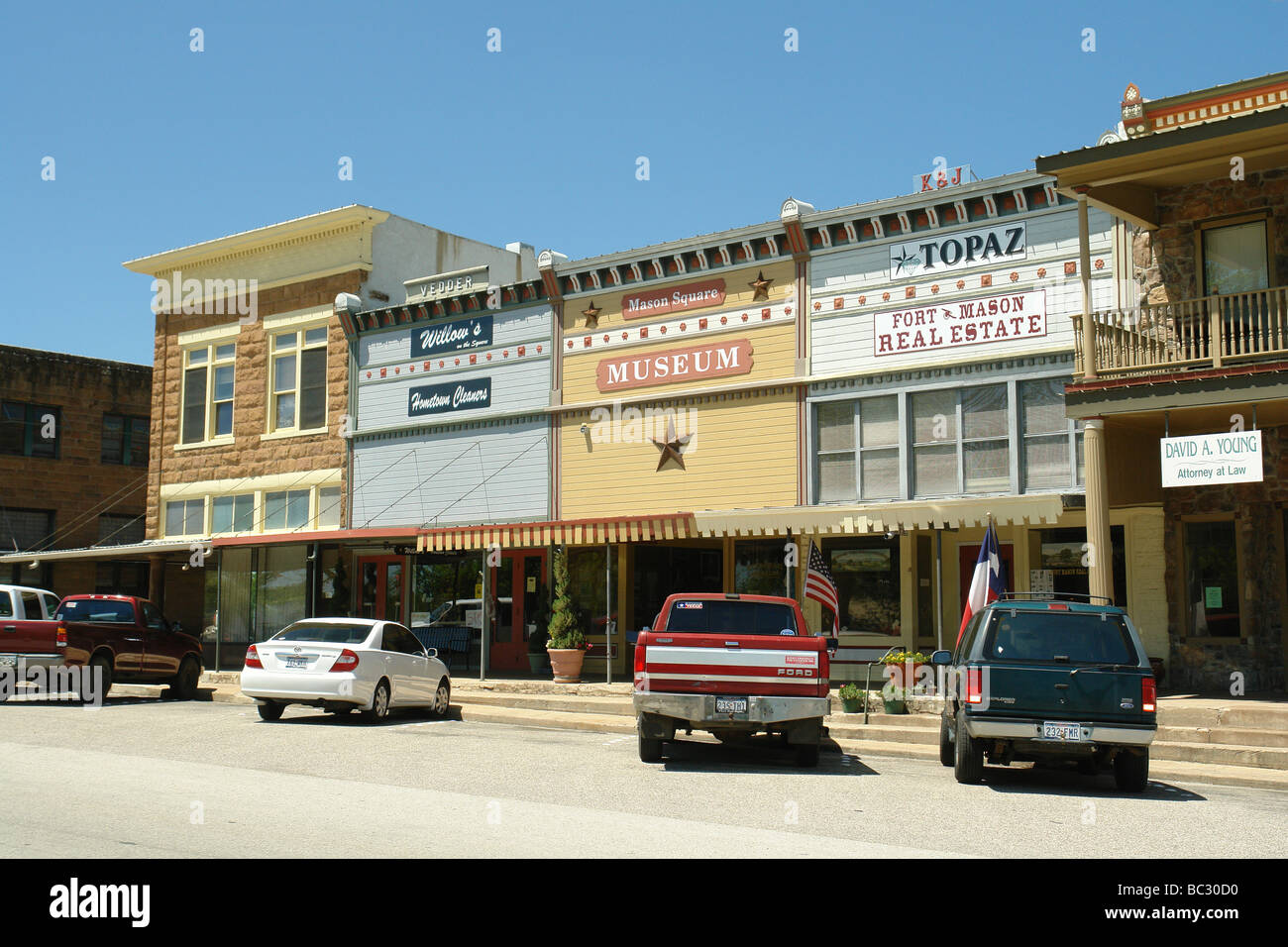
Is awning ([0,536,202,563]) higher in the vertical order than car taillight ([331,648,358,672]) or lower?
higher

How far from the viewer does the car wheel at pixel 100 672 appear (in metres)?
20.1

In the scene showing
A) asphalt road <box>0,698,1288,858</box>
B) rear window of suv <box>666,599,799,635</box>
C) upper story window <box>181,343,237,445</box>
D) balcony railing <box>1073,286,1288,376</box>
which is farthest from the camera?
upper story window <box>181,343,237,445</box>

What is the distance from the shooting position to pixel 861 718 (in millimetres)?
16656

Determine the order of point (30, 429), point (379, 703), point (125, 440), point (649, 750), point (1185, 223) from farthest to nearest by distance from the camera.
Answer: point (125, 440) < point (30, 429) < point (1185, 223) < point (379, 703) < point (649, 750)

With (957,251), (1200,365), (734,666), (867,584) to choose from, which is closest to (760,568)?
(867,584)

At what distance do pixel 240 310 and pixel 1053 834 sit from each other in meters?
25.5

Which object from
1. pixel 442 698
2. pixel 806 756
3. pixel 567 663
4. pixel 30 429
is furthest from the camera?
pixel 30 429

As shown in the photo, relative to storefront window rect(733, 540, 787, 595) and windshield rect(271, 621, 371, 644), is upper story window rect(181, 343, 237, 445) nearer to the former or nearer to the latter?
windshield rect(271, 621, 371, 644)

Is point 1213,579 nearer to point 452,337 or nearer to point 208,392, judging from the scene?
point 452,337

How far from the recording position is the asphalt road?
314 inches

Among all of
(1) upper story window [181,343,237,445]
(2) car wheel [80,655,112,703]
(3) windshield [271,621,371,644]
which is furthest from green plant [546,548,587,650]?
(1) upper story window [181,343,237,445]

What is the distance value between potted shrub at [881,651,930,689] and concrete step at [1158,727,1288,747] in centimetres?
381

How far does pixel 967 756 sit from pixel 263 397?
21780mm

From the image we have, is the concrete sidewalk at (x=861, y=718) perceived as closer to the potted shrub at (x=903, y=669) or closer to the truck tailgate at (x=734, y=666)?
the potted shrub at (x=903, y=669)
